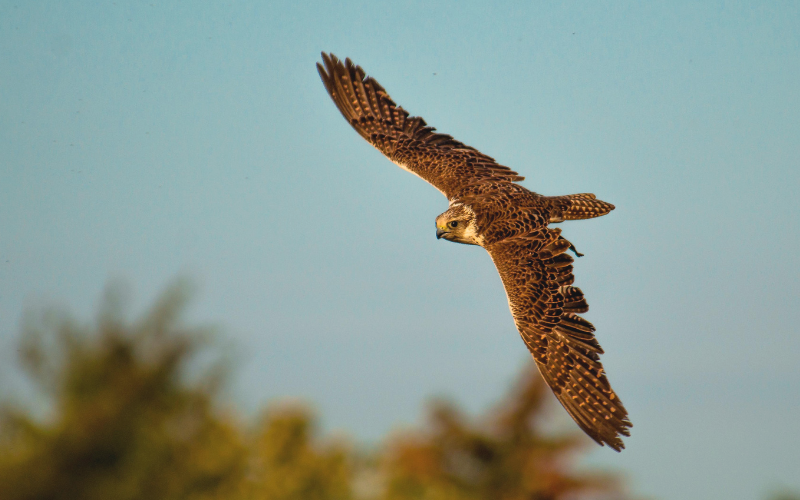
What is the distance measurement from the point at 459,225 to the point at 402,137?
2343mm

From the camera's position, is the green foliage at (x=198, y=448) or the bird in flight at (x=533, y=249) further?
the green foliage at (x=198, y=448)

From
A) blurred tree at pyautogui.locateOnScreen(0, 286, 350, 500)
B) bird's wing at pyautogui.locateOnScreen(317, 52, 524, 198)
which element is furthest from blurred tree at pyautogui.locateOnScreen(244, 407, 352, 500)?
bird's wing at pyautogui.locateOnScreen(317, 52, 524, 198)

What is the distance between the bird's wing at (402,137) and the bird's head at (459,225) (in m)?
0.71

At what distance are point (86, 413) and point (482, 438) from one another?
34.3 ft

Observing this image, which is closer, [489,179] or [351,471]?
[489,179]

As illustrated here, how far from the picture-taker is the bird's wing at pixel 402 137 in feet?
35.9

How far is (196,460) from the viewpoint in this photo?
2259 centimetres

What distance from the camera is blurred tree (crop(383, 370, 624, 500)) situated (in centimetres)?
2028

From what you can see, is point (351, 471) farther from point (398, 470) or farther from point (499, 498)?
point (499, 498)

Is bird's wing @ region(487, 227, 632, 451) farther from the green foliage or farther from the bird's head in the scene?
the green foliage

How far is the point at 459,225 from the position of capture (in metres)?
9.89

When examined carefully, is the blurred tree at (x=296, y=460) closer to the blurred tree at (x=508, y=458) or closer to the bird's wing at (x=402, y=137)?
the blurred tree at (x=508, y=458)

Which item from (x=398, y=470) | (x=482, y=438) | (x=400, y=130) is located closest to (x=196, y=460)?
→ (x=398, y=470)

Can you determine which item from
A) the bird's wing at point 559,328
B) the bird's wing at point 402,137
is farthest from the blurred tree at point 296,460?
the bird's wing at point 559,328
